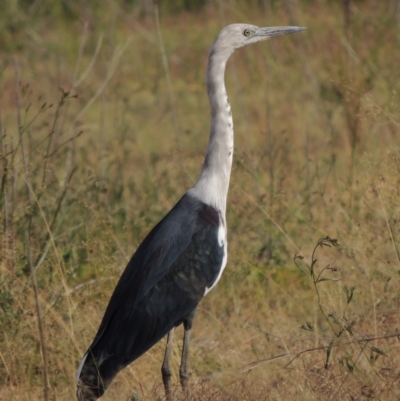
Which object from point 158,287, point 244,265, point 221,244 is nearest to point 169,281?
point 158,287

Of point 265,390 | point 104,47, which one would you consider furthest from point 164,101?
point 265,390

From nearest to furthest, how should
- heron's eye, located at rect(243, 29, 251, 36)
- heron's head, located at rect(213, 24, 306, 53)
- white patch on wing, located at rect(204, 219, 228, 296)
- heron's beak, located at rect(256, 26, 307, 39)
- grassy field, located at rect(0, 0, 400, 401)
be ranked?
grassy field, located at rect(0, 0, 400, 401)
white patch on wing, located at rect(204, 219, 228, 296)
heron's head, located at rect(213, 24, 306, 53)
heron's eye, located at rect(243, 29, 251, 36)
heron's beak, located at rect(256, 26, 307, 39)

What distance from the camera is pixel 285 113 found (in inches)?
310

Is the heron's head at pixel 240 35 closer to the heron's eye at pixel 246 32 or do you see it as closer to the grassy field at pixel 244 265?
the heron's eye at pixel 246 32

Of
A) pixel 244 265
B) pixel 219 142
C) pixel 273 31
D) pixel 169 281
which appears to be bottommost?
pixel 244 265

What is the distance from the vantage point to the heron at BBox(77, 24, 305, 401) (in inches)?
143

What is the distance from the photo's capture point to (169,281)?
12.6 feet

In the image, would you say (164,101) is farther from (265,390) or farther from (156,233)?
(265,390)

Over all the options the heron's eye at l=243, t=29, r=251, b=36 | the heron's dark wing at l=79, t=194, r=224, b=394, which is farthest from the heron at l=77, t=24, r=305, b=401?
the heron's eye at l=243, t=29, r=251, b=36

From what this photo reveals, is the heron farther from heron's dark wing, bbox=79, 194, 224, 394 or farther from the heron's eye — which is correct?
the heron's eye

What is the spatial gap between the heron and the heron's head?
0.19 meters

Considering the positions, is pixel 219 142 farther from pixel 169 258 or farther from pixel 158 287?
pixel 158 287

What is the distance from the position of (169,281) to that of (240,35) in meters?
1.21

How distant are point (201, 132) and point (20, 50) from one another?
3153 mm
